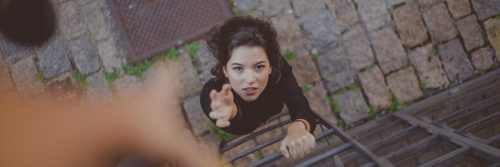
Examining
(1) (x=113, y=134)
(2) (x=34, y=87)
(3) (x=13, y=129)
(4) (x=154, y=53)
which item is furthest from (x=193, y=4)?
(3) (x=13, y=129)

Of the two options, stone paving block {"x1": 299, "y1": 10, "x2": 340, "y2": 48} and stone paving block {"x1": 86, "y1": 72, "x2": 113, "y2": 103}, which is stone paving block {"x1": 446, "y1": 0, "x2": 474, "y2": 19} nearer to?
stone paving block {"x1": 299, "y1": 10, "x2": 340, "y2": 48}

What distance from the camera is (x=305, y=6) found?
3.96m

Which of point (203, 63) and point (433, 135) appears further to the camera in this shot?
point (203, 63)

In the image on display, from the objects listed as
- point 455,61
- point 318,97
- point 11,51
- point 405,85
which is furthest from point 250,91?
point 11,51

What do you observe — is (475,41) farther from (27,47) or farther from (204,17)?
(27,47)

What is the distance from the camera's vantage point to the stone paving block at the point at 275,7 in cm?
392

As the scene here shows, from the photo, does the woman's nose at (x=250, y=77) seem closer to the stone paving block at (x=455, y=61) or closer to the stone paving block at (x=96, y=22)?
the stone paving block at (x=96, y=22)

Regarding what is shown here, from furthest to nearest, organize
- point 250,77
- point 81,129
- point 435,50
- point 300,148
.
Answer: point 435,50 < point 81,129 < point 250,77 < point 300,148

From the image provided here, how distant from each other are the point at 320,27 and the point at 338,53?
32 cm

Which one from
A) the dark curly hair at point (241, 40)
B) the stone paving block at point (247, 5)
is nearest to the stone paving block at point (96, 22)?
the stone paving block at point (247, 5)

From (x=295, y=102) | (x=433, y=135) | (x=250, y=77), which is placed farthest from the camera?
(x=433, y=135)

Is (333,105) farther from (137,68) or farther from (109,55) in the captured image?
(109,55)

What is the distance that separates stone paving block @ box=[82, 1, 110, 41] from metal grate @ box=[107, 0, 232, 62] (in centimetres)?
16

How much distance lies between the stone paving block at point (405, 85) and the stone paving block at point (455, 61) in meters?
0.36
